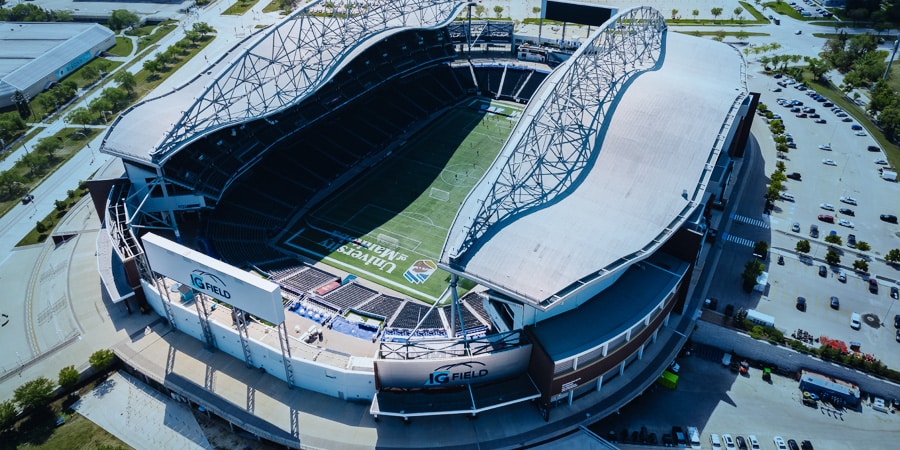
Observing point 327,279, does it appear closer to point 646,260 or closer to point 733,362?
point 646,260

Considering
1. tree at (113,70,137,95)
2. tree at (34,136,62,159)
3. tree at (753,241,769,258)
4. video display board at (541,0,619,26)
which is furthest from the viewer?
tree at (113,70,137,95)

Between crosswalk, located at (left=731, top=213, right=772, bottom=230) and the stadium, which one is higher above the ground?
the stadium

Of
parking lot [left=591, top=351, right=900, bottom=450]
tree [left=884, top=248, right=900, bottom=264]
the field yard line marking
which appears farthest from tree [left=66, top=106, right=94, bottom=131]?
tree [left=884, top=248, right=900, bottom=264]

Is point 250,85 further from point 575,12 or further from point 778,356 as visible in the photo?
point 778,356

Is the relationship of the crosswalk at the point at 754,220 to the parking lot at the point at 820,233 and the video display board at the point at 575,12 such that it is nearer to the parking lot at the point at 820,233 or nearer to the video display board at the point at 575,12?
the parking lot at the point at 820,233

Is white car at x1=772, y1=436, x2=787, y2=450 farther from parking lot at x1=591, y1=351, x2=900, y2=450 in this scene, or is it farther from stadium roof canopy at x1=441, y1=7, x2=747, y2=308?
stadium roof canopy at x1=441, y1=7, x2=747, y2=308

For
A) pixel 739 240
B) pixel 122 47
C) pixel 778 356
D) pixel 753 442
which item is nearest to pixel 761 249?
pixel 739 240

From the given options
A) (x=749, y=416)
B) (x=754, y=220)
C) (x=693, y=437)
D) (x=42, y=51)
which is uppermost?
(x=42, y=51)
